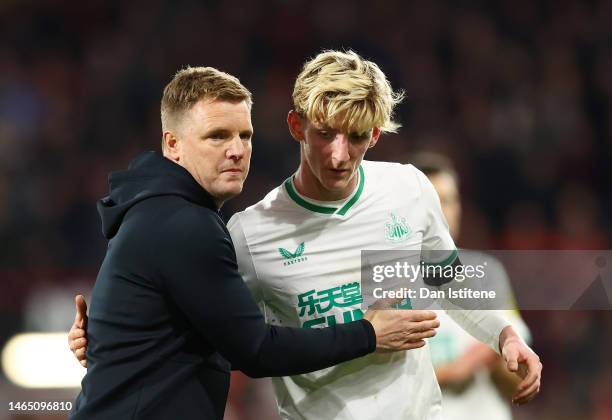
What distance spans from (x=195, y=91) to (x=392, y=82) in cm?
435

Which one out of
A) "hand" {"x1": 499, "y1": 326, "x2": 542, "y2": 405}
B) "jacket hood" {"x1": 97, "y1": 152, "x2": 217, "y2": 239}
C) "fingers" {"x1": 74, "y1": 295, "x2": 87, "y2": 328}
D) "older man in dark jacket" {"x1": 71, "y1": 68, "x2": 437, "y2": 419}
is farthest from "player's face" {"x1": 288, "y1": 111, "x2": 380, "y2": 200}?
"fingers" {"x1": 74, "y1": 295, "x2": 87, "y2": 328}


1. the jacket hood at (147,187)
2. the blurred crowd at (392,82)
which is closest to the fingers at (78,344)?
the jacket hood at (147,187)

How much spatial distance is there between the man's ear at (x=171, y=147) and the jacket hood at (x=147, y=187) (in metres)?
0.05

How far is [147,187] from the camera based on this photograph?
2.27 metres

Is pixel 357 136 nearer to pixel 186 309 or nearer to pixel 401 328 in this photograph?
pixel 401 328

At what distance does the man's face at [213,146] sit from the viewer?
233 centimetres

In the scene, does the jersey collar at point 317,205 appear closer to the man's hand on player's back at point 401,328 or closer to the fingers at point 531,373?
the man's hand on player's back at point 401,328

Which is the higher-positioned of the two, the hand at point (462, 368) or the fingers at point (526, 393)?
the fingers at point (526, 393)

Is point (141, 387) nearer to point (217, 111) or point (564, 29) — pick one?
point (217, 111)

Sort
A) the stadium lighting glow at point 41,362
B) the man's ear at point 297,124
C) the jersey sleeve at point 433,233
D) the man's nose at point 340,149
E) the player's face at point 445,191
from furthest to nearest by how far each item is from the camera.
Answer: the player's face at point 445,191 → the stadium lighting glow at point 41,362 → the jersey sleeve at point 433,233 → the man's ear at point 297,124 → the man's nose at point 340,149

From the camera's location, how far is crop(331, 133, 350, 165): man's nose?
244cm

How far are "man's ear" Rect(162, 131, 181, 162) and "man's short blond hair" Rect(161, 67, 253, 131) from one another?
3 cm

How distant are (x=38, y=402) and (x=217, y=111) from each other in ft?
5.32

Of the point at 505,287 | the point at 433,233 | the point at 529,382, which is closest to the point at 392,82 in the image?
the point at 505,287
